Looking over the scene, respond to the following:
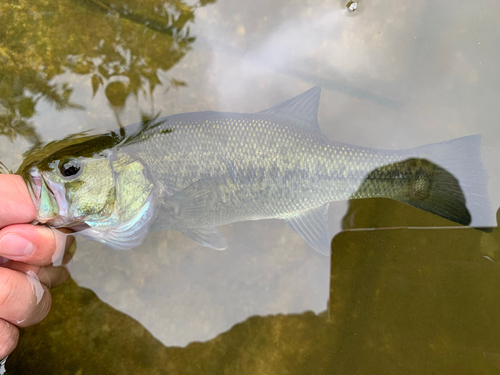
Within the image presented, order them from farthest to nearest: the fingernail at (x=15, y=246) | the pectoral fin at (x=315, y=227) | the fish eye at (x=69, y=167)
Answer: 1. the pectoral fin at (x=315, y=227)
2. the fish eye at (x=69, y=167)
3. the fingernail at (x=15, y=246)

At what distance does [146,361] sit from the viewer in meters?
2.02

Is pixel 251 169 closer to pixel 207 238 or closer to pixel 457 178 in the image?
pixel 207 238

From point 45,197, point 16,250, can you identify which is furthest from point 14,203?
point 16,250

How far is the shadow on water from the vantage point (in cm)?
201

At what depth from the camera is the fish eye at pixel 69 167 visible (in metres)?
1.61

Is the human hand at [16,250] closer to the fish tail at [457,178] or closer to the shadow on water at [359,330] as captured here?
the shadow on water at [359,330]

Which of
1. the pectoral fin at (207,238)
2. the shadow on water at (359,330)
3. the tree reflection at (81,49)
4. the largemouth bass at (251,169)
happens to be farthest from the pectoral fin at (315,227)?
the tree reflection at (81,49)

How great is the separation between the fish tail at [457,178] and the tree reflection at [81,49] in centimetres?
190

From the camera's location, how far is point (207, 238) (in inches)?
77.2

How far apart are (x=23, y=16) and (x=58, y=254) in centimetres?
173

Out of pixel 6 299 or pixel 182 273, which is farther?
pixel 182 273

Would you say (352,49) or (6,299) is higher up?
(352,49)

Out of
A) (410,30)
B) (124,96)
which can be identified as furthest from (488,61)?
(124,96)

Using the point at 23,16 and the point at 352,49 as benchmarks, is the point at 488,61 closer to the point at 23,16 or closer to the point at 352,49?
the point at 352,49
